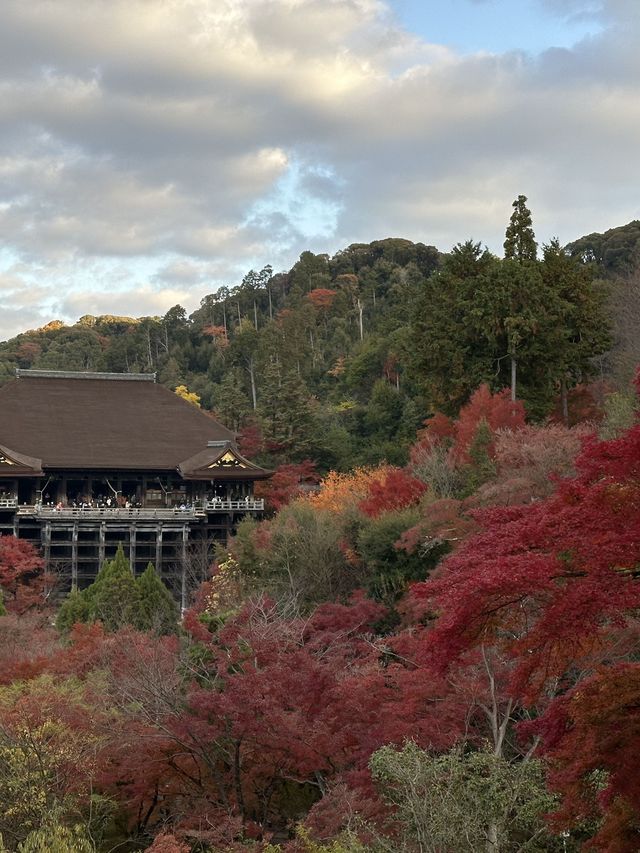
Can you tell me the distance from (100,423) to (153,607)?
24348 mm

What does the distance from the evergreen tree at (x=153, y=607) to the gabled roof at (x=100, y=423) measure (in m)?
18.6

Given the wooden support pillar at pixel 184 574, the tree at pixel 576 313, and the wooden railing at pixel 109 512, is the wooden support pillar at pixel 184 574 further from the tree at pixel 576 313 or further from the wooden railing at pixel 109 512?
the tree at pixel 576 313

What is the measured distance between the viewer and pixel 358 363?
6581 centimetres

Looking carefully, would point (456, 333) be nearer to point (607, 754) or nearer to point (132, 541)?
point (132, 541)

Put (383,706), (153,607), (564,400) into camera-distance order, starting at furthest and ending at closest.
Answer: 1. (564,400)
2. (153,607)
3. (383,706)

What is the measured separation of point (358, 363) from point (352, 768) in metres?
49.9

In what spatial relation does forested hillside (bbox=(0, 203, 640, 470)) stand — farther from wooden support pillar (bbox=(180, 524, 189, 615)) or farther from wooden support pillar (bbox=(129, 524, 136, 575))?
wooden support pillar (bbox=(129, 524, 136, 575))

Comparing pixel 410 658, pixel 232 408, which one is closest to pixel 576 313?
pixel 410 658

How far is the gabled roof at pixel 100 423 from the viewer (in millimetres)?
50594

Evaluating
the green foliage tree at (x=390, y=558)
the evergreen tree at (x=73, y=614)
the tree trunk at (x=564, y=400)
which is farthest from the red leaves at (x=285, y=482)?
the evergreen tree at (x=73, y=614)

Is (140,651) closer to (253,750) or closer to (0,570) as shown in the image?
(253,750)

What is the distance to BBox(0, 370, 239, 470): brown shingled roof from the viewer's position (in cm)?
5069

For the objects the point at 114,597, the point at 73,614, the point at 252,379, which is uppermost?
the point at 252,379

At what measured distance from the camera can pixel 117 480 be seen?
52.1 meters
